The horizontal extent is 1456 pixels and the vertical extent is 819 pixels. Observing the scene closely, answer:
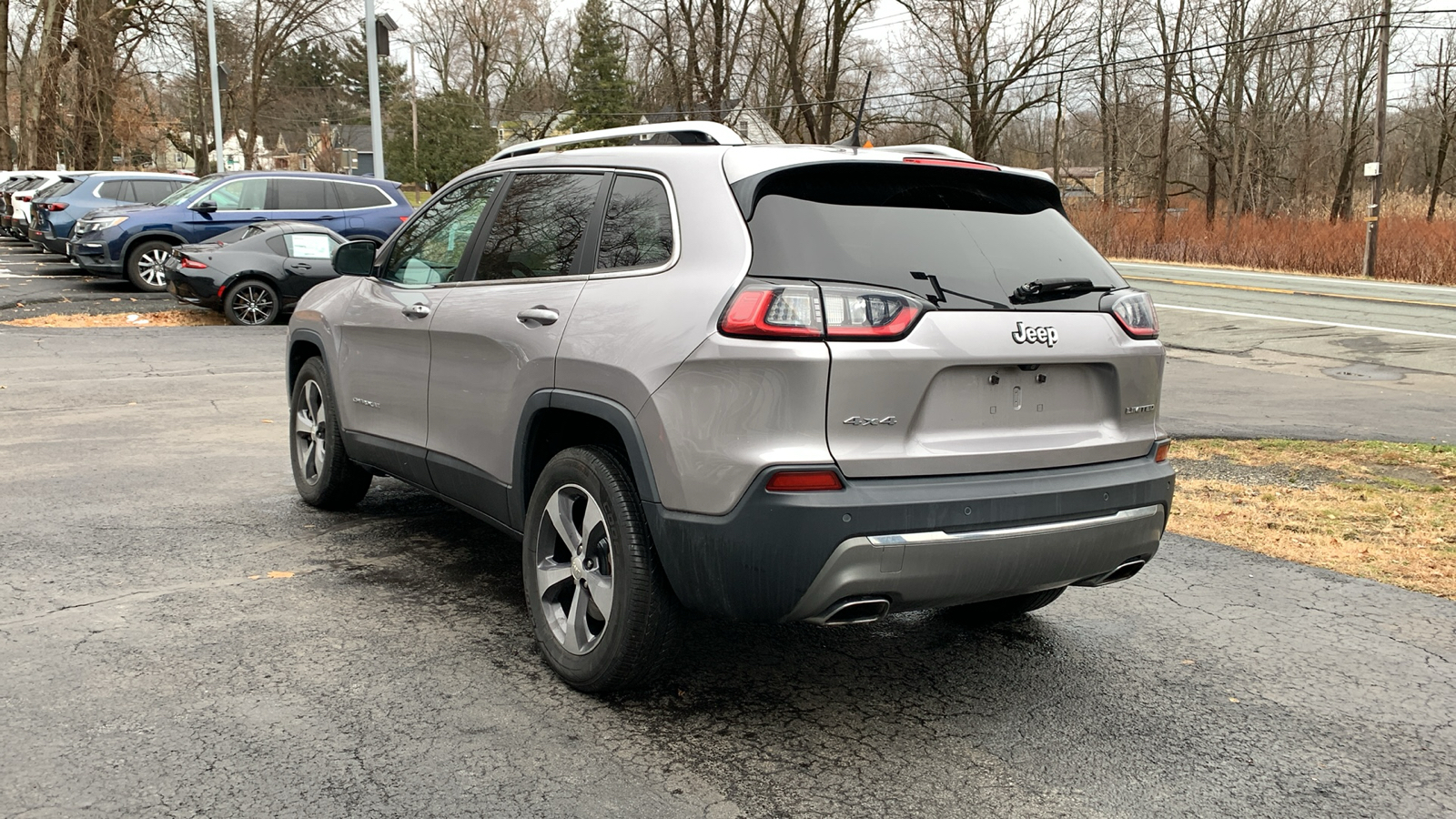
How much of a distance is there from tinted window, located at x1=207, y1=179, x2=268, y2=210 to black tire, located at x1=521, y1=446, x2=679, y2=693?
17.7 m

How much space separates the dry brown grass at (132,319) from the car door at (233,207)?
2.67 meters

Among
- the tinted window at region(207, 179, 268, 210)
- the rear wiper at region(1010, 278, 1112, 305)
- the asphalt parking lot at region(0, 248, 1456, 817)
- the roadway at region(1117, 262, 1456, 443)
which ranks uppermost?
the tinted window at region(207, 179, 268, 210)

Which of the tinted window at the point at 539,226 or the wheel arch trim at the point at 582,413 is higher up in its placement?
the tinted window at the point at 539,226

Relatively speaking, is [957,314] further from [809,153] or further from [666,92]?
[666,92]

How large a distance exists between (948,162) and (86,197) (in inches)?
955

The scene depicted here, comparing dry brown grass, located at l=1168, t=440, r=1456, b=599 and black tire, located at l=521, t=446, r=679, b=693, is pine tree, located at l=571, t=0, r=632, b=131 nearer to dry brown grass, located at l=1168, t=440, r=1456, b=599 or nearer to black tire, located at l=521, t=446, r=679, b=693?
dry brown grass, located at l=1168, t=440, r=1456, b=599

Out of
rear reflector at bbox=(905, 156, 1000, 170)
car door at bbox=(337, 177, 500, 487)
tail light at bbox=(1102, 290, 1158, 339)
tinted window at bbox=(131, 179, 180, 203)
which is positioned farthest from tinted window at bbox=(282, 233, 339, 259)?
tail light at bbox=(1102, 290, 1158, 339)

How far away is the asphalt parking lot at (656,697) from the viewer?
3.24 m

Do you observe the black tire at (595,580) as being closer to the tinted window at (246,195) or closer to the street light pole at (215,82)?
the tinted window at (246,195)

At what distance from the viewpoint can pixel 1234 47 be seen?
161 feet

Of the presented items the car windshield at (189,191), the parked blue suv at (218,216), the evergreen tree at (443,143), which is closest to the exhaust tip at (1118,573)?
the parked blue suv at (218,216)

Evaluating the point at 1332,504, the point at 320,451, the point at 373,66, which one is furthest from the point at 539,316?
the point at 373,66

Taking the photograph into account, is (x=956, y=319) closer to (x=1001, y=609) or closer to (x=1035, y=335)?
(x=1035, y=335)

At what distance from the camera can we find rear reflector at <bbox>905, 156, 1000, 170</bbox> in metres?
3.74
